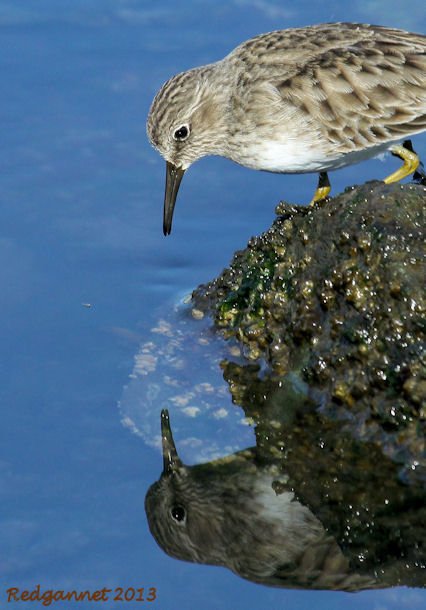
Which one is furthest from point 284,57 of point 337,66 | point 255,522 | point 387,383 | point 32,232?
point 255,522

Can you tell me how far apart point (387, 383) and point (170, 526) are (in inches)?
60.6

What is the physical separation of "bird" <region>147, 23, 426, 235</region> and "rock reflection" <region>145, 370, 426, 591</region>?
2244 millimetres

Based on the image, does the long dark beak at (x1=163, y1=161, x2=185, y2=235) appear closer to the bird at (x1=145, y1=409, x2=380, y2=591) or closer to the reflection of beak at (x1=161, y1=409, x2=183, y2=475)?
the reflection of beak at (x1=161, y1=409, x2=183, y2=475)

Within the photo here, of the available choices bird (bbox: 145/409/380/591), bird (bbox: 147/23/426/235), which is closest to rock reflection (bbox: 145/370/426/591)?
bird (bbox: 145/409/380/591)

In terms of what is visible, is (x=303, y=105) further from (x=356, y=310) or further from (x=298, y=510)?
(x=298, y=510)

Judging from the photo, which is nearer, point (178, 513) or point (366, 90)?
point (178, 513)

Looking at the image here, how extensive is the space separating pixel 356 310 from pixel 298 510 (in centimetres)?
128

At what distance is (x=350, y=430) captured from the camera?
7.61m

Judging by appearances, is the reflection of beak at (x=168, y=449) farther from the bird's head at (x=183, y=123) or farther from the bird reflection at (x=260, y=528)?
the bird's head at (x=183, y=123)

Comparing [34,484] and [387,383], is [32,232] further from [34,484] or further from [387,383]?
[387,383]

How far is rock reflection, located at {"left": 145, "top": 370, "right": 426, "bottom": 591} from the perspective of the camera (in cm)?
680

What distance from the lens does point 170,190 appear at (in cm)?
986

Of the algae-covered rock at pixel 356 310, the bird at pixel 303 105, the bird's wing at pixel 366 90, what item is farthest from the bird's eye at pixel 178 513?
the bird's wing at pixel 366 90

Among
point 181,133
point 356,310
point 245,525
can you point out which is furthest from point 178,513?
point 181,133
